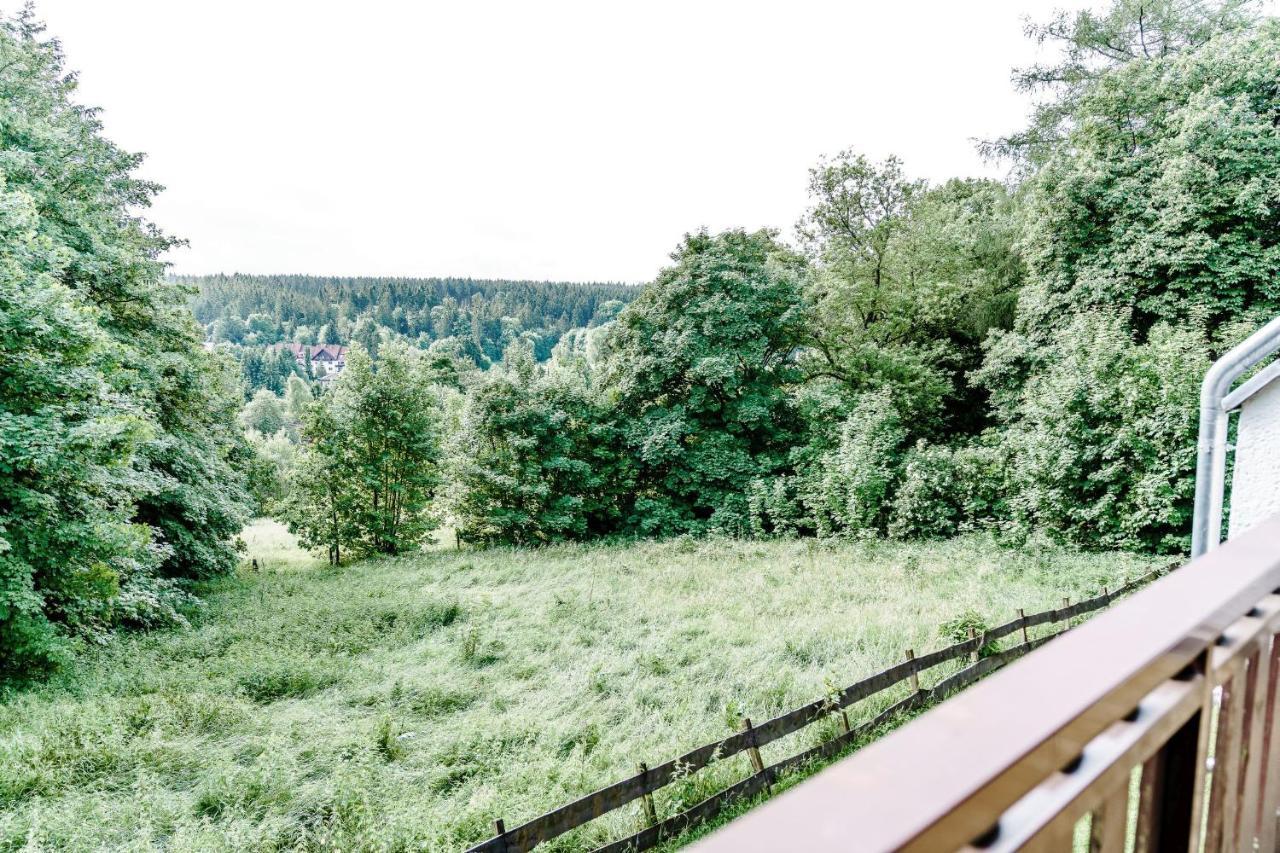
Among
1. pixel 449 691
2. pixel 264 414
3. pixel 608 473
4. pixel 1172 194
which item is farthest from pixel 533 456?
pixel 264 414

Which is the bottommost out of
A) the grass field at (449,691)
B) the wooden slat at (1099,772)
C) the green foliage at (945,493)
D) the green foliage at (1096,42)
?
the grass field at (449,691)

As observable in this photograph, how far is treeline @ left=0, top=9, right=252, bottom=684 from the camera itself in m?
8.49

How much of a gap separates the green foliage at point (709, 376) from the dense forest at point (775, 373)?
106mm

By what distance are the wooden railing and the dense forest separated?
10.9 metres

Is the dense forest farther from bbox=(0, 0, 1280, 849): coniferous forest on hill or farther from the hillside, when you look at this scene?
the hillside

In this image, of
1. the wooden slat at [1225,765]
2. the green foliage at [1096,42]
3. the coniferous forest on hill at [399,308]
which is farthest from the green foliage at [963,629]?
the coniferous forest on hill at [399,308]

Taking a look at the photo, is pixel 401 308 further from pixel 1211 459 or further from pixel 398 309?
pixel 1211 459

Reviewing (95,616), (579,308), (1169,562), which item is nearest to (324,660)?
(95,616)

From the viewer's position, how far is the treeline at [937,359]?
1284cm

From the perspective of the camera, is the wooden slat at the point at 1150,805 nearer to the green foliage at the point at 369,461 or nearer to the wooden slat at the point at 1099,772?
the wooden slat at the point at 1099,772

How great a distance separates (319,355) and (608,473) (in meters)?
99.4

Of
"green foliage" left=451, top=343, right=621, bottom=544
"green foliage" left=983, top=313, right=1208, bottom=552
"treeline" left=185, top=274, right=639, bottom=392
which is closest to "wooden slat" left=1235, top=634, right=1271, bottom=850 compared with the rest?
"green foliage" left=983, top=313, right=1208, bottom=552

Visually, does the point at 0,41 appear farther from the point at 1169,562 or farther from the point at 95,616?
the point at 1169,562

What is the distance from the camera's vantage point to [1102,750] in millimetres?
778
